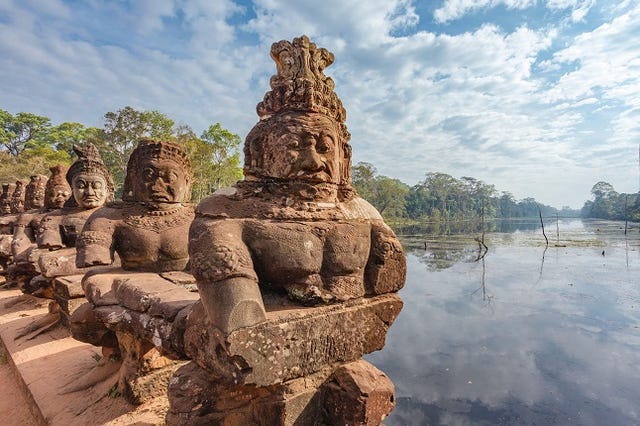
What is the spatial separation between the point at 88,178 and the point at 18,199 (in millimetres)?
8435

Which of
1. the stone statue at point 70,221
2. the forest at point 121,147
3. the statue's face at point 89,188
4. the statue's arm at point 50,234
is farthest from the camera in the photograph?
the forest at point 121,147

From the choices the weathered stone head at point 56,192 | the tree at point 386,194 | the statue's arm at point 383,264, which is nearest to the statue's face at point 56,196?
the weathered stone head at point 56,192

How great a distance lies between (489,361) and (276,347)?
10142 millimetres

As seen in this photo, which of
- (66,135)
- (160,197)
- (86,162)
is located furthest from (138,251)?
(66,135)

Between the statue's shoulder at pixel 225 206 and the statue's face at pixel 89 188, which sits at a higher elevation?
the statue's face at pixel 89 188

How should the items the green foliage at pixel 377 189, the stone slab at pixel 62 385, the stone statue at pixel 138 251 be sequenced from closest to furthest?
the stone slab at pixel 62 385 < the stone statue at pixel 138 251 < the green foliage at pixel 377 189

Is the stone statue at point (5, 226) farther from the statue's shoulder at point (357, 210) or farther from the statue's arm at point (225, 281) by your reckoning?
the statue's shoulder at point (357, 210)

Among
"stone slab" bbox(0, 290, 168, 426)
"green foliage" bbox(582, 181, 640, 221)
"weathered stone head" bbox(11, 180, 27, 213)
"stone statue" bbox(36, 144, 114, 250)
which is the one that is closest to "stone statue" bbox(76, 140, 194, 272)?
"stone slab" bbox(0, 290, 168, 426)

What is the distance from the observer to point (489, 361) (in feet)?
31.9

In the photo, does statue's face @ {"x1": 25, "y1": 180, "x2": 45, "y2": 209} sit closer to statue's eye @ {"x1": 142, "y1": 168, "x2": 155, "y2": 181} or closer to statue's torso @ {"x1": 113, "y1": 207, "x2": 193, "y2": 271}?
statue's torso @ {"x1": 113, "y1": 207, "x2": 193, "y2": 271}

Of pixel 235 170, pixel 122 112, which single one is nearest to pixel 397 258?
pixel 235 170

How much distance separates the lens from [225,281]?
156cm

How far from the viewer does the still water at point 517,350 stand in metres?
7.63

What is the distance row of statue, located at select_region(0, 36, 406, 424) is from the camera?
62.7 inches
